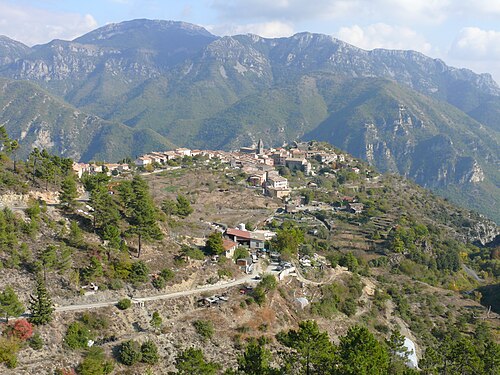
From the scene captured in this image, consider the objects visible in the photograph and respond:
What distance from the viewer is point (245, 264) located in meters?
47.3

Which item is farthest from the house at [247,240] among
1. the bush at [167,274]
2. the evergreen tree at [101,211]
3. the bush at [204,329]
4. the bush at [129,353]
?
the bush at [129,353]

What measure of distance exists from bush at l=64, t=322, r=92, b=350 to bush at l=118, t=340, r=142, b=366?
8.39 feet

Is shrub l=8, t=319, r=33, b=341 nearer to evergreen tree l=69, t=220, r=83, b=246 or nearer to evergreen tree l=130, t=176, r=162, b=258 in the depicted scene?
evergreen tree l=69, t=220, r=83, b=246

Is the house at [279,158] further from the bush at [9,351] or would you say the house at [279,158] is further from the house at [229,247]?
the bush at [9,351]

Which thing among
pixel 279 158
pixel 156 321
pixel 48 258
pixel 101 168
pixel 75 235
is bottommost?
pixel 156 321

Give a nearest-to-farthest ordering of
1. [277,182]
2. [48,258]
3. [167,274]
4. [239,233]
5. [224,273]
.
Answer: [48,258] → [167,274] → [224,273] → [239,233] → [277,182]

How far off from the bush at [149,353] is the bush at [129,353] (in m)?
0.36

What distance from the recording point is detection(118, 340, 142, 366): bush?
30.9 metres

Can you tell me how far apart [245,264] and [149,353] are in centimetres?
1732

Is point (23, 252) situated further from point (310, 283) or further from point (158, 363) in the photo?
point (310, 283)

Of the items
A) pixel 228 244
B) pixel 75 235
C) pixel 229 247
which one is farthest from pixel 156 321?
pixel 228 244

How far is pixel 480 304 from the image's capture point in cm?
6538

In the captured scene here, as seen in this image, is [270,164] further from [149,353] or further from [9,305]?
[9,305]

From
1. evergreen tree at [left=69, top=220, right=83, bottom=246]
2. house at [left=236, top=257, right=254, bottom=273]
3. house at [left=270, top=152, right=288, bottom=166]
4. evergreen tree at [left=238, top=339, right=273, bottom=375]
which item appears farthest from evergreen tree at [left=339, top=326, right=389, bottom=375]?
house at [left=270, top=152, right=288, bottom=166]
